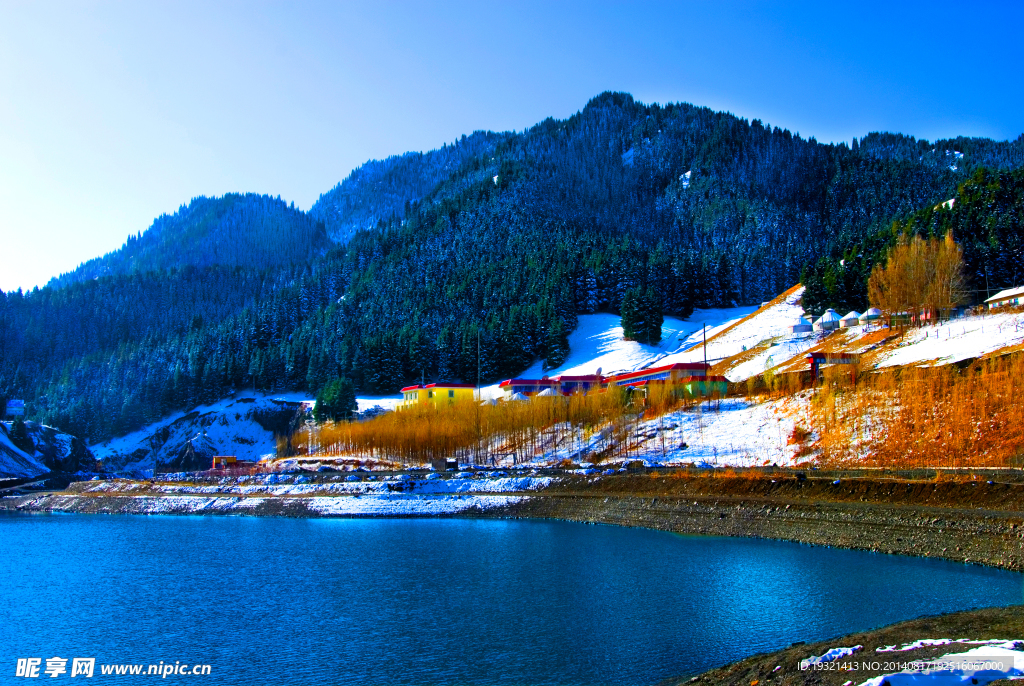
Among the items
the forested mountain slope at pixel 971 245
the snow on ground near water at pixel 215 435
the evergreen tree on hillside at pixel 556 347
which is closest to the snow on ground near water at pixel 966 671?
the forested mountain slope at pixel 971 245

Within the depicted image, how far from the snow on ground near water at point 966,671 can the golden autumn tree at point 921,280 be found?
85413 mm

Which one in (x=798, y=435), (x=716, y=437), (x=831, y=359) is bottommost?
(x=798, y=435)

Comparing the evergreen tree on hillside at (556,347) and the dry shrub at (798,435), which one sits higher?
the evergreen tree on hillside at (556,347)

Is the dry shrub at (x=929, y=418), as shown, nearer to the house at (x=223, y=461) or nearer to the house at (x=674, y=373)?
the house at (x=674, y=373)

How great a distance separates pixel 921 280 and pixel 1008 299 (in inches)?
381

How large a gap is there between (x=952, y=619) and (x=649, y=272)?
11817cm

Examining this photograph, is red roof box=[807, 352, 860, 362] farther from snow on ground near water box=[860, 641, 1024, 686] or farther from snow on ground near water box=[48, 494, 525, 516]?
snow on ground near water box=[860, 641, 1024, 686]

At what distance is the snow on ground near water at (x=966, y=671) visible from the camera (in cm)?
1380

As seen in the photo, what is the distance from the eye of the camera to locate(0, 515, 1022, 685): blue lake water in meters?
22.1

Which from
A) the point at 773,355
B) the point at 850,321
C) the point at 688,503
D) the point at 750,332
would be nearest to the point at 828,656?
the point at 688,503

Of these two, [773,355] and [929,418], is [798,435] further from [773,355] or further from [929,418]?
[773,355]

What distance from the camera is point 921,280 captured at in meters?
92.2

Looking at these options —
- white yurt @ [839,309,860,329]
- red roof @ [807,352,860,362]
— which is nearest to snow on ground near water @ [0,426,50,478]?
red roof @ [807,352,860,362]

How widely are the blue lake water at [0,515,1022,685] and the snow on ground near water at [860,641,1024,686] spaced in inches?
270
